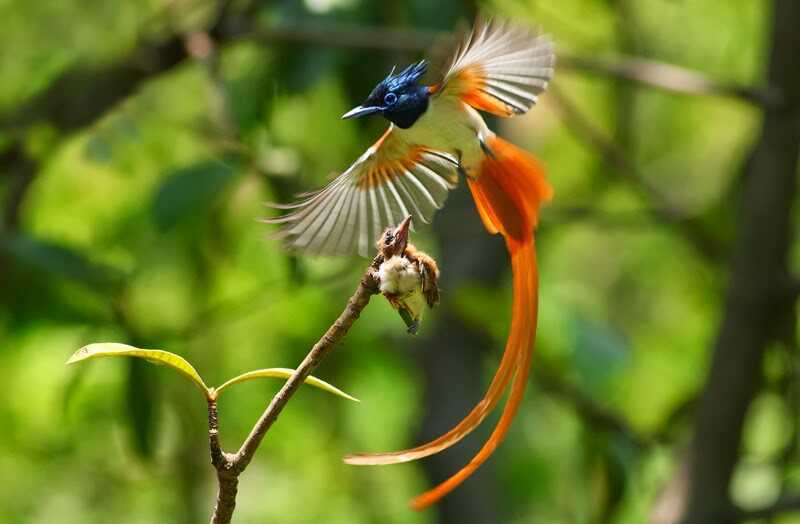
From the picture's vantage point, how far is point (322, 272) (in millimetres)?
2582

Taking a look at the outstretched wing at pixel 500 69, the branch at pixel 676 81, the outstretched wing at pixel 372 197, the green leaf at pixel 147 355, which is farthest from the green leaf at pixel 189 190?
the green leaf at pixel 147 355

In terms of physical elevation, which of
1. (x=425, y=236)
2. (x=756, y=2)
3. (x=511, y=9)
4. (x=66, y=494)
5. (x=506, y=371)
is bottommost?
(x=506, y=371)

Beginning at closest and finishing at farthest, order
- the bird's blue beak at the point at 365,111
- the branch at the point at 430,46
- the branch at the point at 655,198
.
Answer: the bird's blue beak at the point at 365,111, the branch at the point at 430,46, the branch at the point at 655,198

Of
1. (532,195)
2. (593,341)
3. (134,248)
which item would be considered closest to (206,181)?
(134,248)

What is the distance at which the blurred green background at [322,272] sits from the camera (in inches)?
78.8

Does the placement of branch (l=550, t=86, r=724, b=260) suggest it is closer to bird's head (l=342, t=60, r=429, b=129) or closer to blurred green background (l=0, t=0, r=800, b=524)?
blurred green background (l=0, t=0, r=800, b=524)

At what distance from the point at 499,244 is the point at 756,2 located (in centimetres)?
98

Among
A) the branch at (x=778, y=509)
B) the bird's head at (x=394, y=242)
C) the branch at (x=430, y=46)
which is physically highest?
the branch at (x=430, y=46)

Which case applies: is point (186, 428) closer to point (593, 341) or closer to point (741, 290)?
point (593, 341)

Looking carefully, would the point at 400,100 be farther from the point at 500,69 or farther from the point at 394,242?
the point at 394,242

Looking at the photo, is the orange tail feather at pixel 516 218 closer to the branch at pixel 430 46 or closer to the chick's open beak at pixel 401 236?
the chick's open beak at pixel 401 236

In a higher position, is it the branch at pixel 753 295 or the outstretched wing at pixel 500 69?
the branch at pixel 753 295

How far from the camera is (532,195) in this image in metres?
0.90

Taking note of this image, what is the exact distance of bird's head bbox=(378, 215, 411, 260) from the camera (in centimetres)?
74
